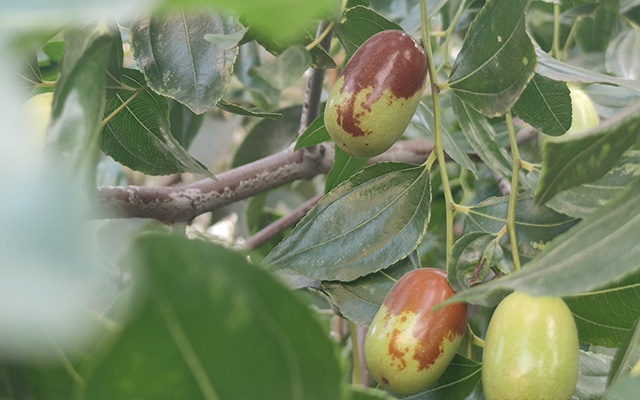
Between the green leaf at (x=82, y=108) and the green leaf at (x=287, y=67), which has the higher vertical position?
the green leaf at (x=82, y=108)

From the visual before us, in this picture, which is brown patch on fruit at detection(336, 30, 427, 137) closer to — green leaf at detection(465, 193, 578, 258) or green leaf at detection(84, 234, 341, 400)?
green leaf at detection(465, 193, 578, 258)

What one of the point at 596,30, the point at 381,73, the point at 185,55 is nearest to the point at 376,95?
the point at 381,73

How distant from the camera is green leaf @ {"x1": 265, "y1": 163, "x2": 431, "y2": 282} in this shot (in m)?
0.50

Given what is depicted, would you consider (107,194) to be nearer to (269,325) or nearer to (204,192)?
(204,192)

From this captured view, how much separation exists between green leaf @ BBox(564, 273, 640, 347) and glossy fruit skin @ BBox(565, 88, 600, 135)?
0.25m

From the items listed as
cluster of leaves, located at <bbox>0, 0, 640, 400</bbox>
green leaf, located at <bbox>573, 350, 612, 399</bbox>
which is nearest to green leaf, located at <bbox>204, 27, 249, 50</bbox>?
cluster of leaves, located at <bbox>0, 0, 640, 400</bbox>

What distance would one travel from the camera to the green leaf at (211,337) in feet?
0.68

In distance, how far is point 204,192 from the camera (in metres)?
0.71

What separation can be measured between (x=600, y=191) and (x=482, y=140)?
156mm

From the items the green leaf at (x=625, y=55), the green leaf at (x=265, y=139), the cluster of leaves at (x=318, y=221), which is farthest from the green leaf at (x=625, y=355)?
the green leaf at (x=265, y=139)

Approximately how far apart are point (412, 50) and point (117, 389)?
0.34 metres

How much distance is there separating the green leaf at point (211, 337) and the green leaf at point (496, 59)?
0.97ft

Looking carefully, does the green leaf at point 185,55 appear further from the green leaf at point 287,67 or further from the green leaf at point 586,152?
the green leaf at point 586,152

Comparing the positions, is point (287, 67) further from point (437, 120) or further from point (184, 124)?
point (184, 124)
